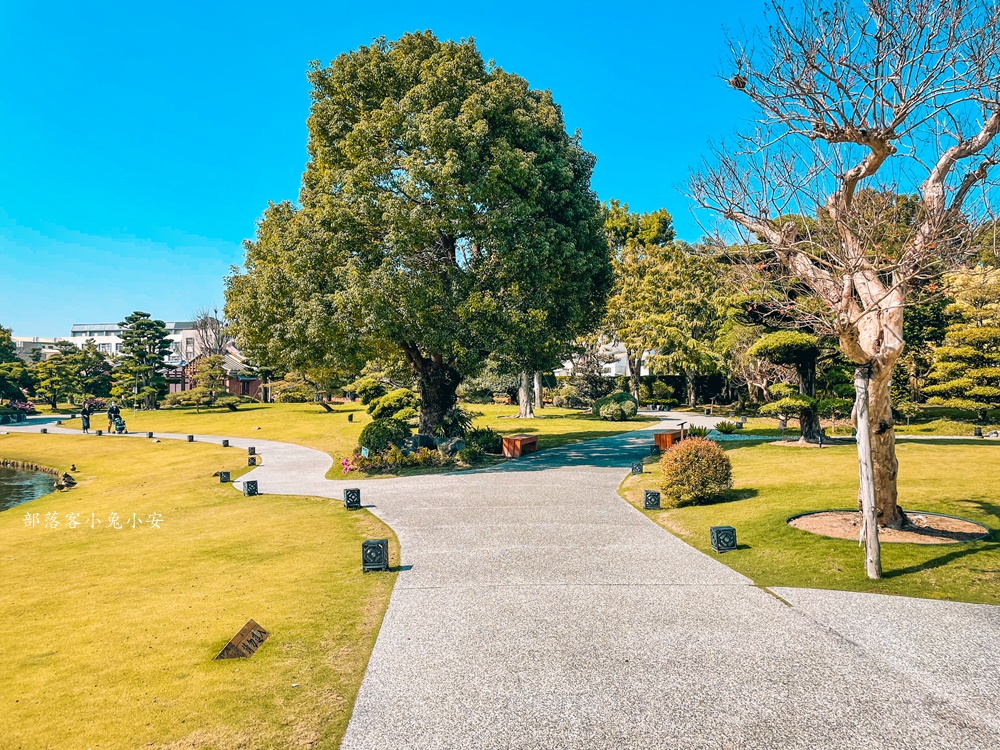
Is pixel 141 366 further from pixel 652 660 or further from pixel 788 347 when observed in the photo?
pixel 652 660

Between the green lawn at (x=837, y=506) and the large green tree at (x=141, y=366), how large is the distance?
53595mm

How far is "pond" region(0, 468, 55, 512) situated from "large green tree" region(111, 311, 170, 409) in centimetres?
2759

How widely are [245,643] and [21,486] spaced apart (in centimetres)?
2492

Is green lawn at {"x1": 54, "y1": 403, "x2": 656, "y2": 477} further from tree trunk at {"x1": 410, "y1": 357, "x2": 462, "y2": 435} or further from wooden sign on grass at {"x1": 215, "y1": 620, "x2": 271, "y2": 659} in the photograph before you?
wooden sign on grass at {"x1": 215, "y1": 620, "x2": 271, "y2": 659}

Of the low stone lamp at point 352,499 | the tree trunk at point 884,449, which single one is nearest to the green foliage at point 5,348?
the low stone lamp at point 352,499

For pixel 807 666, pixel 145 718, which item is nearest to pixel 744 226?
pixel 807 666

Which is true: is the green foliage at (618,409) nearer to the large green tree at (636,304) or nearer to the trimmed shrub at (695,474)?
the large green tree at (636,304)

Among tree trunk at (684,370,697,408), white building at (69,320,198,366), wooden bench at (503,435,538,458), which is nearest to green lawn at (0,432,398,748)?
wooden bench at (503,435,538,458)

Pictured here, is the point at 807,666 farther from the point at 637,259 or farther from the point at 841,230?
the point at 637,259

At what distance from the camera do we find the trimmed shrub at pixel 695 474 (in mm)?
14570

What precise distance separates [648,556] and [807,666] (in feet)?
14.1

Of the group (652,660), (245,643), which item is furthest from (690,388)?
(245,643)

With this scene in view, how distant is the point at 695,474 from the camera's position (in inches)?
573

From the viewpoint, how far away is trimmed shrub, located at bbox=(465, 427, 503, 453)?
24400mm
